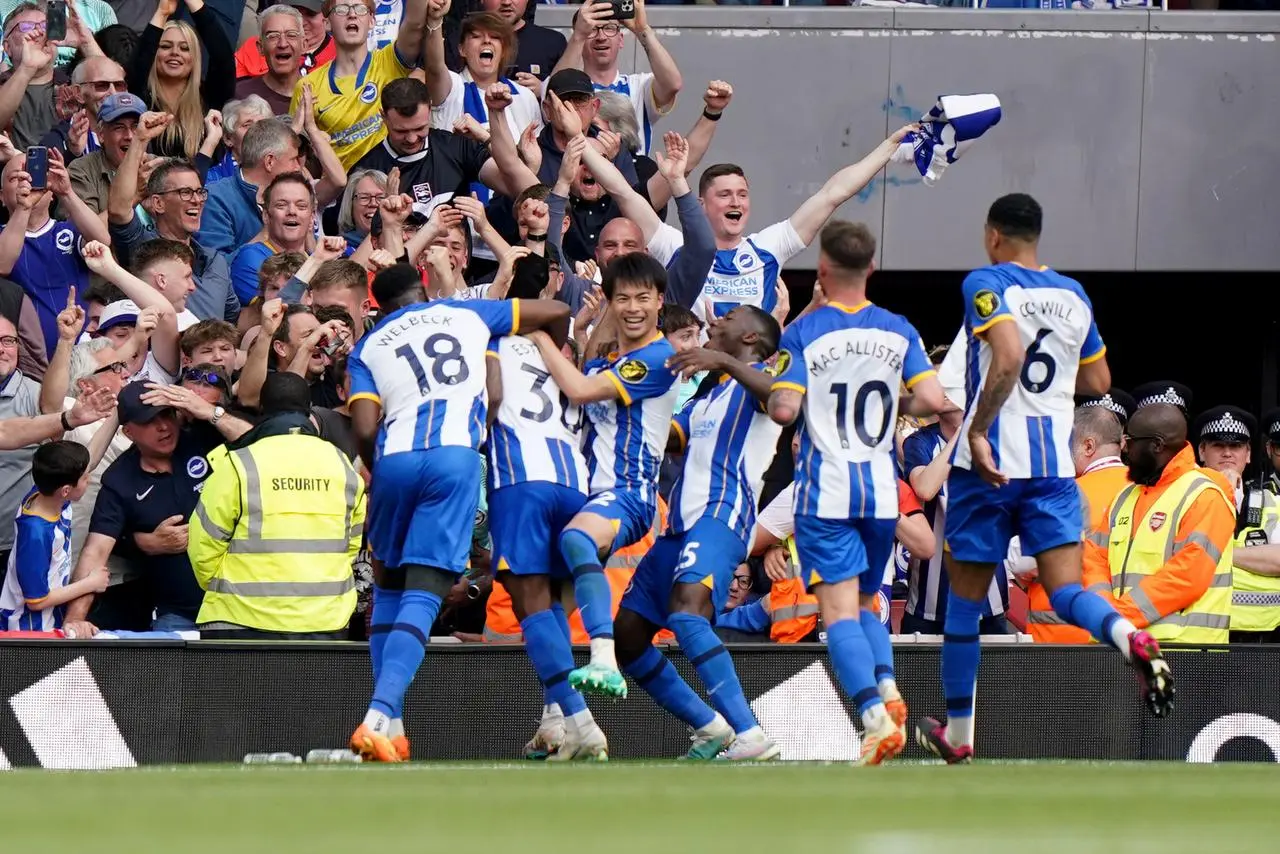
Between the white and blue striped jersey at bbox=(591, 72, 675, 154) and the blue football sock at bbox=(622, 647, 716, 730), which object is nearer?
the blue football sock at bbox=(622, 647, 716, 730)

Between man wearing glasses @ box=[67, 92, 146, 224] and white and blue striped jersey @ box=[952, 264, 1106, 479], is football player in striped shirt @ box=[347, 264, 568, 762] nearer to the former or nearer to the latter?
white and blue striped jersey @ box=[952, 264, 1106, 479]

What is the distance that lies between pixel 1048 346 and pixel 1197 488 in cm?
200

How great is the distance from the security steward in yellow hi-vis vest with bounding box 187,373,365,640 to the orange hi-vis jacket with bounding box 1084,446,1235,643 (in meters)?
3.64

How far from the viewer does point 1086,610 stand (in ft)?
24.6

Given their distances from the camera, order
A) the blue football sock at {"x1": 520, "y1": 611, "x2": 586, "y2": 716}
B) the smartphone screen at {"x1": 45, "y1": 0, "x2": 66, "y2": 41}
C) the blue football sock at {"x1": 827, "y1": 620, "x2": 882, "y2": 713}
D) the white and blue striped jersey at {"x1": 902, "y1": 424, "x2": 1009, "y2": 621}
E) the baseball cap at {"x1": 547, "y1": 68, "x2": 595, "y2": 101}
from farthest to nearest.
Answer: the smartphone screen at {"x1": 45, "y1": 0, "x2": 66, "y2": 41}
the baseball cap at {"x1": 547, "y1": 68, "x2": 595, "y2": 101}
the white and blue striped jersey at {"x1": 902, "y1": 424, "x2": 1009, "y2": 621}
the blue football sock at {"x1": 520, "y1": 611, "x2": 586, "y2": 716}
the blue football sock at {"x1": 827, "y1": 620, "x2": 882, "y2": 713}

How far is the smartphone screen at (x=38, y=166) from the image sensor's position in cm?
1099

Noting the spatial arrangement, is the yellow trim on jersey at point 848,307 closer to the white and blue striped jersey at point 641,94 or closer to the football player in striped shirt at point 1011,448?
the football player in striped shirt at point 1011,448

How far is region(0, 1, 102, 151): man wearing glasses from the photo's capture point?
11.8 metres

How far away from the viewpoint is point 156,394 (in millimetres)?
9250

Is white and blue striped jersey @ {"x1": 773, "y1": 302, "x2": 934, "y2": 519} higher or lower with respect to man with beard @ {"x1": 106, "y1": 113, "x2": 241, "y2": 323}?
lower

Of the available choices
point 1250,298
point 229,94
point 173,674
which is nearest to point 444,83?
point 229,94

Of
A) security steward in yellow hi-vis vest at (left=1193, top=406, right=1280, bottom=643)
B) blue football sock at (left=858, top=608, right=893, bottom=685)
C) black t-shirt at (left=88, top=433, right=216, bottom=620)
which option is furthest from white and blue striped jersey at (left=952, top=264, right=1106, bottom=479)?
black t-shirt at (left=88, top=433, right=216, bottom=620)

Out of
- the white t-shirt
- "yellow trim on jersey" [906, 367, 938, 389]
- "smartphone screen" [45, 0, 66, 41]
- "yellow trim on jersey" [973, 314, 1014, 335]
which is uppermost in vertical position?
"smartphone screen" [45, 0, 66, 41]

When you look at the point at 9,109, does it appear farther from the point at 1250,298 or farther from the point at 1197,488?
the point at 1250,298
